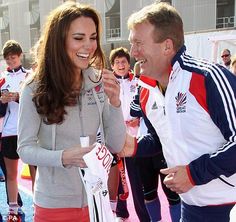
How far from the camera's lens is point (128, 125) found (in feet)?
15.0

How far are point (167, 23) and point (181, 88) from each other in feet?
1.20

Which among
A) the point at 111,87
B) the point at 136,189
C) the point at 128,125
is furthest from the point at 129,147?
the point at 128,125

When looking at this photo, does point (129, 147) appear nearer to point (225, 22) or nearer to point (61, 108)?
point (61, 108)

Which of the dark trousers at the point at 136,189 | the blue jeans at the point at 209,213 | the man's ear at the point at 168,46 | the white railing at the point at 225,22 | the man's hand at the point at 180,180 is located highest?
the white railing at the point at 225,22

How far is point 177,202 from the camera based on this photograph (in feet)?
11.6

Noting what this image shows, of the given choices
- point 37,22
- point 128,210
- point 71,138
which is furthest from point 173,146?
point 37,22

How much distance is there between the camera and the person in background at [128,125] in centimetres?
389

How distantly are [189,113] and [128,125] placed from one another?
268 centimetres

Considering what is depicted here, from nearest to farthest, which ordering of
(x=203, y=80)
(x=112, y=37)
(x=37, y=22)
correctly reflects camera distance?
(x=203, y=80) → (x=112, y=37) → (x=37, y=22)

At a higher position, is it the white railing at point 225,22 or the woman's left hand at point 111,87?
the white railing at point 225,22

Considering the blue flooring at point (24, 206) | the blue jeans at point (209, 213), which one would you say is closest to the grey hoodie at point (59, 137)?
the blue jeans at point (209, 213)

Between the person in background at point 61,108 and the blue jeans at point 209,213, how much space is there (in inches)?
22.2

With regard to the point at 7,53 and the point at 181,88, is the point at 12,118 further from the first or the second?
the point at 181,88

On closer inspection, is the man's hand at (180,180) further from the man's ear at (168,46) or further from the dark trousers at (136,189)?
the dark trousers at (136,189)
